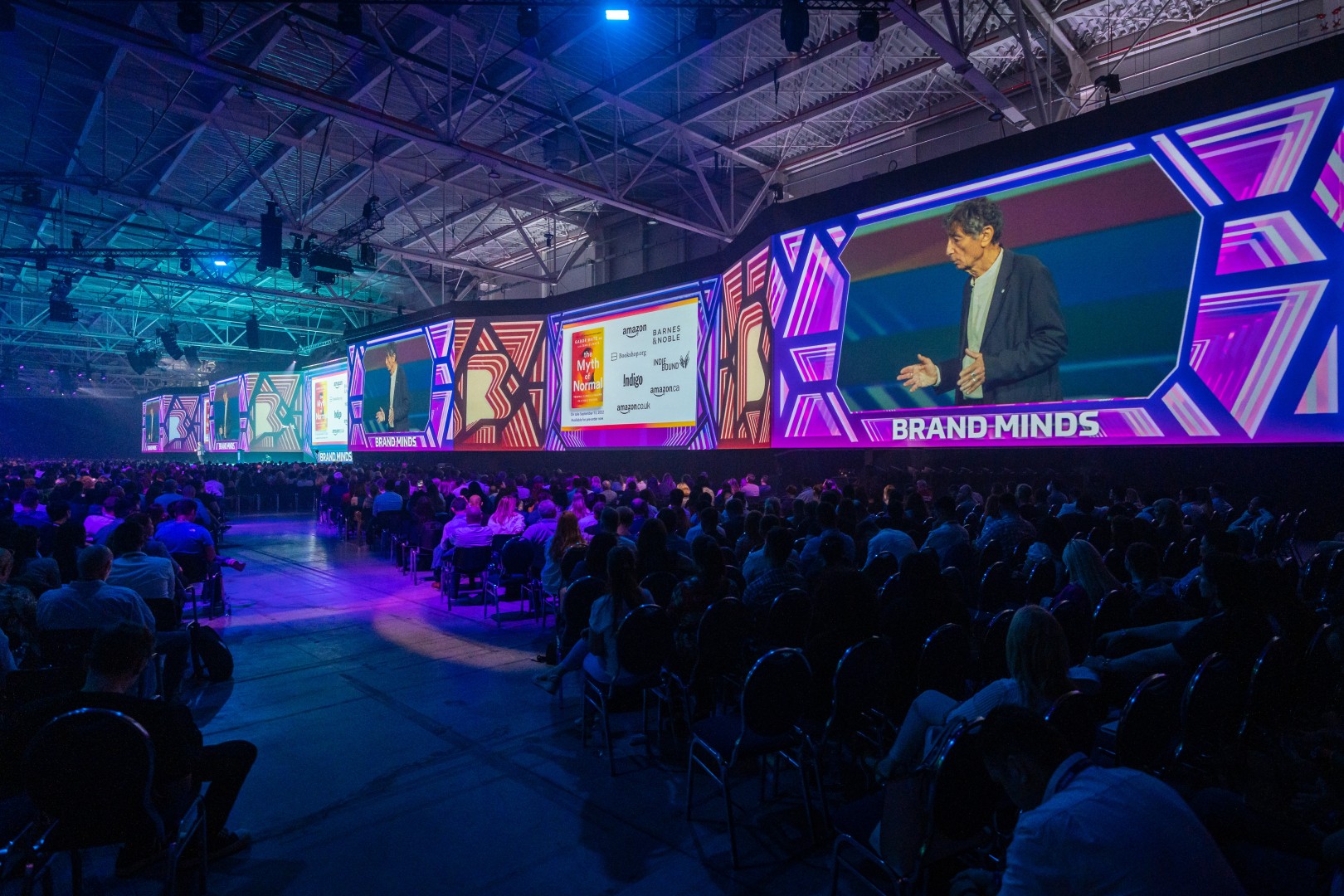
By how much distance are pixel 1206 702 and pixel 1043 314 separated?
7.64 meters

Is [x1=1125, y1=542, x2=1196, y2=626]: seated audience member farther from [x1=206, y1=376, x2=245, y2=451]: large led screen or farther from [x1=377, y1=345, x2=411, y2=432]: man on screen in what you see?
[x1=206, y1=376, x2=245, y2=451]: large led screen

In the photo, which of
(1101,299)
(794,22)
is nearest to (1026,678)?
(794,22)

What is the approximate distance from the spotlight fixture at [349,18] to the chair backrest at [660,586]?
7.22 m

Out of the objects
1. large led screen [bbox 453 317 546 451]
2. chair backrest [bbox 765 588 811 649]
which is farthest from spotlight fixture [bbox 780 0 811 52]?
large led screen [bbox 453 317 546 451]

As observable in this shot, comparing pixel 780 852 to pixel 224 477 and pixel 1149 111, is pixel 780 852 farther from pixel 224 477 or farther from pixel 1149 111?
pixel 224 477

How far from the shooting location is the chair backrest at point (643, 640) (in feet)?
12.0

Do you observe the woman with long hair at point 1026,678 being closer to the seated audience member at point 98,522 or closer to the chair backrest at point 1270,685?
the chair backrest at point 1270,685

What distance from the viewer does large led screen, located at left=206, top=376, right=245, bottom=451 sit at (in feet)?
107

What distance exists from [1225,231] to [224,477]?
2288 cm

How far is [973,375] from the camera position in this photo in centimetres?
979

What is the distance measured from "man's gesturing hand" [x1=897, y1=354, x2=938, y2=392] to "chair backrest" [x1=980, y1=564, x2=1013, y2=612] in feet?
19.2

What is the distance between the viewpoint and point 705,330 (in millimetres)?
14008

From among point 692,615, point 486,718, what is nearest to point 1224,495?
point 692,615

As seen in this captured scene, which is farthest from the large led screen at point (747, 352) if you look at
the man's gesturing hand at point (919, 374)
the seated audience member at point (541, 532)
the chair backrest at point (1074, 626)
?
the chair backrest at point (1074, 626)
